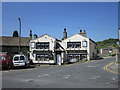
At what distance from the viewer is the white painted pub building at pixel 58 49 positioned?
139 feet

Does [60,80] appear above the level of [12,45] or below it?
below

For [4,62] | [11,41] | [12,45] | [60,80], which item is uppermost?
[11,41]

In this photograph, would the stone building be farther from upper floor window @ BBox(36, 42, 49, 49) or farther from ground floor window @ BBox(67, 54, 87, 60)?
ground floor window @ BBox(67, 54, 87, 60)

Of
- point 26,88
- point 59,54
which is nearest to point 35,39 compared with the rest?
point 59,54

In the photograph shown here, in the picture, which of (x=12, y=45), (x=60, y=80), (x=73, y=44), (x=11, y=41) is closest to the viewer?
(x=60, y=80)

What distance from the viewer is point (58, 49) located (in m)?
42.3

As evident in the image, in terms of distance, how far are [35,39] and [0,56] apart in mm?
22964

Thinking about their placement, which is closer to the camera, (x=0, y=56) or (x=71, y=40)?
(x=0, y=56)

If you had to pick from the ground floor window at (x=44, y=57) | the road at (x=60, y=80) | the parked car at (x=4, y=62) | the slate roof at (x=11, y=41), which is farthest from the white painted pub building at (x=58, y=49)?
the road at (x=60, y=80)

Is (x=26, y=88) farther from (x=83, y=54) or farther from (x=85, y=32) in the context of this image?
(x=85, y=32)

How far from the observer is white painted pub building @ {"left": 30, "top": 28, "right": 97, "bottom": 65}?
42281 mm

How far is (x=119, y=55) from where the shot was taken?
31469 mm

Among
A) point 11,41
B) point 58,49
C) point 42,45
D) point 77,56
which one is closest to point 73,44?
point 77,56

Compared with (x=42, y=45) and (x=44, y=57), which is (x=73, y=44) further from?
(x=44, y=57)
